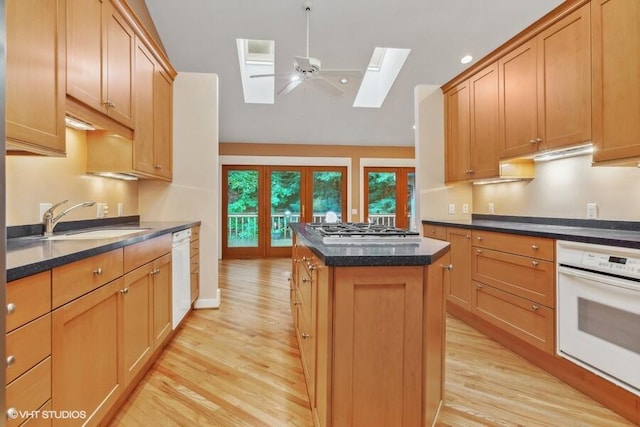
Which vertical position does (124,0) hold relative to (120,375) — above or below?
above

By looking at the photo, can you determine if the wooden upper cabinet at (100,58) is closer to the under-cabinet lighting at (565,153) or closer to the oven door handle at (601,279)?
the oven door handle at (601,279)

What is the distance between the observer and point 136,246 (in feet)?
5.89

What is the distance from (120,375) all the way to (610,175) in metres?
3.34

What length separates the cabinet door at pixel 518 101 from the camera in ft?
8.34

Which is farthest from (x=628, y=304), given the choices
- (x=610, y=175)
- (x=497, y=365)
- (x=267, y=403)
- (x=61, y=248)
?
(x=61, y=248)

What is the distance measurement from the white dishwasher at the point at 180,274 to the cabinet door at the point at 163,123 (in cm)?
71

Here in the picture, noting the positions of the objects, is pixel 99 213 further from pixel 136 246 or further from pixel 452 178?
pixel 452 178

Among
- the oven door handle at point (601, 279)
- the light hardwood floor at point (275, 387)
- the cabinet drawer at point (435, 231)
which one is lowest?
the light hardwood floor at point (275, 387)

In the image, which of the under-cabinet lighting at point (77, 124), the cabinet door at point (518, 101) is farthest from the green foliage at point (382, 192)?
the under-cabinet lighting at point (77, 124)

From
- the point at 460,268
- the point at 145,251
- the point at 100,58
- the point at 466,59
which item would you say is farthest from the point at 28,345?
the point at 466,59

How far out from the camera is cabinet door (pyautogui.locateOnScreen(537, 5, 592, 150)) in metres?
2.11

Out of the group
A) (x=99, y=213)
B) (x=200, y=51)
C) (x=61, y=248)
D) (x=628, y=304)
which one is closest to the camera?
(x=61, y=248)

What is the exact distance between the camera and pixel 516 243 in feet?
7.51

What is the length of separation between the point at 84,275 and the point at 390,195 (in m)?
6.28
